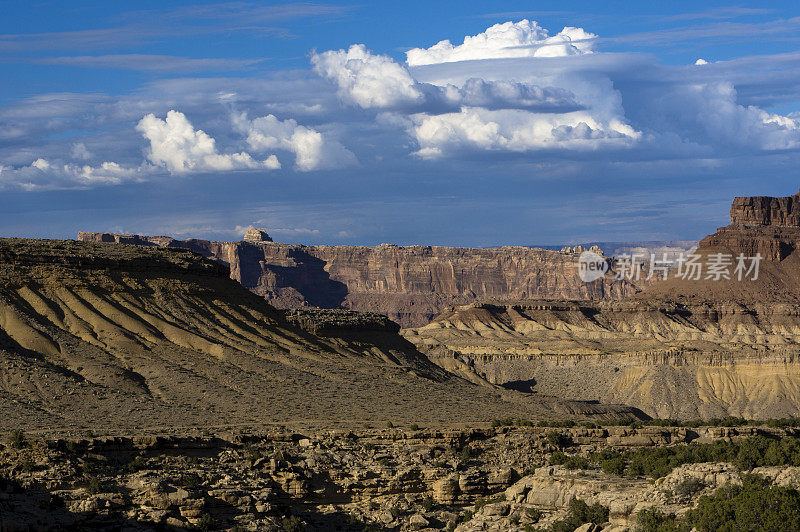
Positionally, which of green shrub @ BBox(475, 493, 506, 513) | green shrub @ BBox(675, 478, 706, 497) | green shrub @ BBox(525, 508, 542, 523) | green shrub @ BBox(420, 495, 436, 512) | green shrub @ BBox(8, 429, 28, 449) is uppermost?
green shrub @ BBox(8, 429, 28, 449)

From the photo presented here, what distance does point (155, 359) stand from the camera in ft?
297

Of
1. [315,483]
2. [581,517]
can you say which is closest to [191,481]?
[315,483]

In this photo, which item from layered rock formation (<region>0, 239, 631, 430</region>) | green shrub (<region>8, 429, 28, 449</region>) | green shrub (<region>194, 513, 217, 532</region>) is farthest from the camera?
layered rock formation (<region>0, 239, 631, 430</region>)

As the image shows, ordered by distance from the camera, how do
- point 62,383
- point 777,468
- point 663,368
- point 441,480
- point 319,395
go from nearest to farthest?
point 777,468, point 441,480, point 62,383, point 319,395, point 663,368

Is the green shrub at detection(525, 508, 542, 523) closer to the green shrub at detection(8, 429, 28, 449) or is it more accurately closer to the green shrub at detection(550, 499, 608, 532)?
the green shrub at detection(550, 499, 608, 532)

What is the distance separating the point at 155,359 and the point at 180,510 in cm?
3965

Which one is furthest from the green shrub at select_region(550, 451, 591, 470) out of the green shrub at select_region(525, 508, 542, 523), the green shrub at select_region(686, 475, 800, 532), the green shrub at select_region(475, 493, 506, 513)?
the green shrub at select_region(686, 475, 800, 532)

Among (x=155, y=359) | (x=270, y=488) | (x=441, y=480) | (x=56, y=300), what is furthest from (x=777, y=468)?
(x=56, y=300)

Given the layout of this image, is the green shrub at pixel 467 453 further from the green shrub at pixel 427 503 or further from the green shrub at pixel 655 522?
the green shrub at pixel 655 522

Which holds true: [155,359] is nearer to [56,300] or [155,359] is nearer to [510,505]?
[56,300]

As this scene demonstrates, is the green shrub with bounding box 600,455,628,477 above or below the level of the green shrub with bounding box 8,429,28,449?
below

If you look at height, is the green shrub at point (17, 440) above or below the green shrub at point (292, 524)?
above

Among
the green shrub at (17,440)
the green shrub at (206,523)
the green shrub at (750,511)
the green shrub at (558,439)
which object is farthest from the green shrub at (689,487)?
the green shrub at (17,440)

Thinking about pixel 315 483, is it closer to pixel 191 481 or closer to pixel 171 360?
pixel 191 481
